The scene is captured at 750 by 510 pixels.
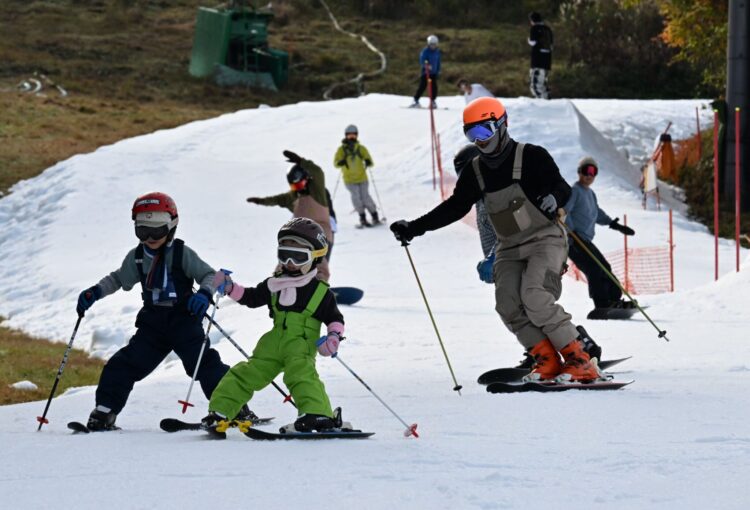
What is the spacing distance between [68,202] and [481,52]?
851 inches

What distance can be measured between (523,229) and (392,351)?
3.46 metres

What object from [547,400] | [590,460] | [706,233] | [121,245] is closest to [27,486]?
[590,460]

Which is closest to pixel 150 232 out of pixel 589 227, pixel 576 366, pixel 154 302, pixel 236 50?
pixel 154 302

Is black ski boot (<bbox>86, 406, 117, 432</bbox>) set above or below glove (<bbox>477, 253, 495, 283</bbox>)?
below

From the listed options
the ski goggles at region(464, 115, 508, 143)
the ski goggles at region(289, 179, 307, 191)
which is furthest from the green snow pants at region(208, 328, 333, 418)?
the ski goggles at region(289, 179, 307, 191)

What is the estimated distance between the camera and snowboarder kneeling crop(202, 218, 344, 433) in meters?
6.61

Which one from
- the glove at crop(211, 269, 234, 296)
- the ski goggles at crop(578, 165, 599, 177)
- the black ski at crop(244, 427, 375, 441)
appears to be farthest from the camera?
the ski goggles at crop(578, 165, 599, 177)

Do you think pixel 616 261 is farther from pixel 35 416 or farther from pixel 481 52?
pixel 481 52

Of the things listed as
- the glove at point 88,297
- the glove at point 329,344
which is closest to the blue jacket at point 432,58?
the glove at point 88,297

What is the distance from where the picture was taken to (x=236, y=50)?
118ft

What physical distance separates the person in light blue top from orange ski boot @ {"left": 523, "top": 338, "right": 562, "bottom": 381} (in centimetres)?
390

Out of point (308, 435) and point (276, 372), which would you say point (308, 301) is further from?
point (308, 435)

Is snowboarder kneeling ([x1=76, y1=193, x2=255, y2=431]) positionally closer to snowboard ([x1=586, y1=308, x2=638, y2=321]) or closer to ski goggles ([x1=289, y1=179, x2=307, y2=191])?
ski goggles ([x1=289, y1=179, x2=307, y2=191])

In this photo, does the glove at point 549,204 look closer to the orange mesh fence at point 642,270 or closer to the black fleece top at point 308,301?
the black fleece top at point 308,301
